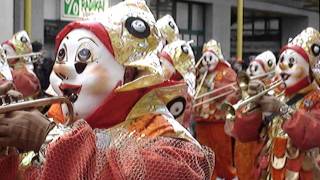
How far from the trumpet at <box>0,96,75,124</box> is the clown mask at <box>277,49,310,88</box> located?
299cm

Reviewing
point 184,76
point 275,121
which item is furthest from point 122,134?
point 184,76

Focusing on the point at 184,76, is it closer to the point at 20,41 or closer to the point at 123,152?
the point at 20,41

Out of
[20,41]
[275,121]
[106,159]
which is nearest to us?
[106,159]

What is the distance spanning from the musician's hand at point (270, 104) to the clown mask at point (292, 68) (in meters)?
0.17

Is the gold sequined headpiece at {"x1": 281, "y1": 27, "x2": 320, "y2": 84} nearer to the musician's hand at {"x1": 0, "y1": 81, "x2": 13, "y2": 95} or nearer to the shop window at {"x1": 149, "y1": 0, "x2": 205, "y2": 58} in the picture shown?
the musician's hand at {"x1": 0, "y1": 81, "x2": 13, "y2": 95}

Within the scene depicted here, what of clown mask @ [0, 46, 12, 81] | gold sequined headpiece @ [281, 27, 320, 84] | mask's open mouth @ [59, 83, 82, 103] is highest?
gold sequined headpiece @ [281, 27, 320, 84]

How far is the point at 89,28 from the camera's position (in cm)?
254

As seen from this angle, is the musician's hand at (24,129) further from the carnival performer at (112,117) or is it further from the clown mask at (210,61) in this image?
the clown mask at (210,61)

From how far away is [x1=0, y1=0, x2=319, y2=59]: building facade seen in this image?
1005cm

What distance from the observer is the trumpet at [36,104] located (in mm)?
2250

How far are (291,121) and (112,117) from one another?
2.41 metres

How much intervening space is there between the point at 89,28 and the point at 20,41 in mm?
4998

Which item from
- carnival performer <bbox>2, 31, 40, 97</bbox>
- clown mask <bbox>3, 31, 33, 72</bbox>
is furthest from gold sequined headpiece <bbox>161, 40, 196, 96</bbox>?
clown mask <bbox>3, 31, 33, 72</bbox>

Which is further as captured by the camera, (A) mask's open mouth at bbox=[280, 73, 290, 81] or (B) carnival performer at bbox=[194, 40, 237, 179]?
(B) carnival performer at bbox=[194, 40, 237, 179]
